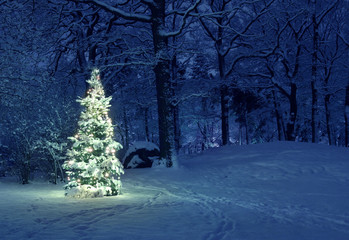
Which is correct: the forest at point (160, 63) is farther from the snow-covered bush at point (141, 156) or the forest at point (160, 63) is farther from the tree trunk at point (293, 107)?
the snow-covered bush at point (141, 156)

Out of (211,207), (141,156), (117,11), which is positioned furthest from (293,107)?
(211,207)

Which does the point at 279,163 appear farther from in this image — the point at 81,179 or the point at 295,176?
the point at 81,179

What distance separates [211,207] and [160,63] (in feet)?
27.6

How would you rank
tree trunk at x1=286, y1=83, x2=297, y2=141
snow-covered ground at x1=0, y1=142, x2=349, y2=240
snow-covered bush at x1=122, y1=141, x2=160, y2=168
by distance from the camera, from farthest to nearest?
tree trunk at x1=286, y1=83, x2=297, y2=141 < snow-covered bush at x1=122, y1=141, x2=160, y2=168 < snow-covered ground at x1=0, y1=142, x2=349, y2=240

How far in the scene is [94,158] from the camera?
8.36 meters

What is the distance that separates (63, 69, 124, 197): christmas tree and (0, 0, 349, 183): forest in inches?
93.6

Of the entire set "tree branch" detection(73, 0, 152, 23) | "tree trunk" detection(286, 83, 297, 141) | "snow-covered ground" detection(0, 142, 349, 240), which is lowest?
Result: "snow-covered ground" detection(0, 142, 349, 240)

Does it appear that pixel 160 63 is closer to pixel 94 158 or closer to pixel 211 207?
pixel 94 158

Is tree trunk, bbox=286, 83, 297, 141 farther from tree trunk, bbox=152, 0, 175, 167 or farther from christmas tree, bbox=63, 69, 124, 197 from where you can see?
christmas tree, bbox=63, 69, 124, 197

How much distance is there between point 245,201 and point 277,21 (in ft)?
53.7

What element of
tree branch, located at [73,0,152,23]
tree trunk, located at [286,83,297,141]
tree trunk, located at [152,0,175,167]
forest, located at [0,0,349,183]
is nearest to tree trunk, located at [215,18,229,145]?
forest, located at [0,0,349,183]

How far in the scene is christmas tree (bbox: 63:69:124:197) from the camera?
8086 mm

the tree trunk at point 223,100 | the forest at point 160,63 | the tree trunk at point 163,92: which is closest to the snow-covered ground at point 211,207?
the tree trunk at point 163,92

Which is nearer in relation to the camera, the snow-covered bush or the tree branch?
the tree branch
